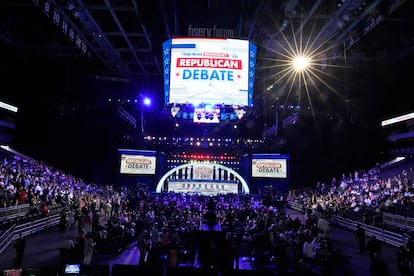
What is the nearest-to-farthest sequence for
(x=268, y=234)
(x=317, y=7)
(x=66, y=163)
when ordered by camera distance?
(x=268, y=234) → (x=317, y=7) → (x=66, y=163)

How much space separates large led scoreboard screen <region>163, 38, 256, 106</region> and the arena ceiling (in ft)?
4.60

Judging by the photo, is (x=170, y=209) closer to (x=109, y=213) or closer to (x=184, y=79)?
(x=109, y=213)

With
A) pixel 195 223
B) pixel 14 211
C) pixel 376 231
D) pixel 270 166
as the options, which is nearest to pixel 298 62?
pixel 376 231

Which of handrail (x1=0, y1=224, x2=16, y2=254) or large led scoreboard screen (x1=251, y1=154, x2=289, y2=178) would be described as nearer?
handrail (x1=0, y1=224, x2=16, y2=254)

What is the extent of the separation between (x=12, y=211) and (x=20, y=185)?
11.4ft

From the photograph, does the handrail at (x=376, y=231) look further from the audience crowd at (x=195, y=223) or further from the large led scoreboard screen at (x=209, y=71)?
the large led scoreboard screen at (x=209, y=71)

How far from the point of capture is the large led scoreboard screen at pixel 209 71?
428 inches

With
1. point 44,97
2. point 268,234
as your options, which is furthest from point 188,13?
point 44,97

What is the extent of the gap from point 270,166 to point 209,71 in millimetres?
24107

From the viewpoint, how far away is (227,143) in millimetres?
32312

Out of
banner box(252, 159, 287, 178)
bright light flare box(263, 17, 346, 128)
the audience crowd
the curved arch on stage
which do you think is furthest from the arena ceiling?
the curved arch on stage

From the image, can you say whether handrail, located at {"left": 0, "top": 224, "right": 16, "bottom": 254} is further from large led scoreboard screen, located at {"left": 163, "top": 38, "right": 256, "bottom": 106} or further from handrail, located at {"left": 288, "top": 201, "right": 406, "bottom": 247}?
handrail, located at {"left": 288, "top": 201, "right": 406, "bottom": 247}

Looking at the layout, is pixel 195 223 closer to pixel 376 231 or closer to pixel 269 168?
pixel 376 231

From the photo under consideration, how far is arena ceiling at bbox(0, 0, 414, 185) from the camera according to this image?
41.7ft
